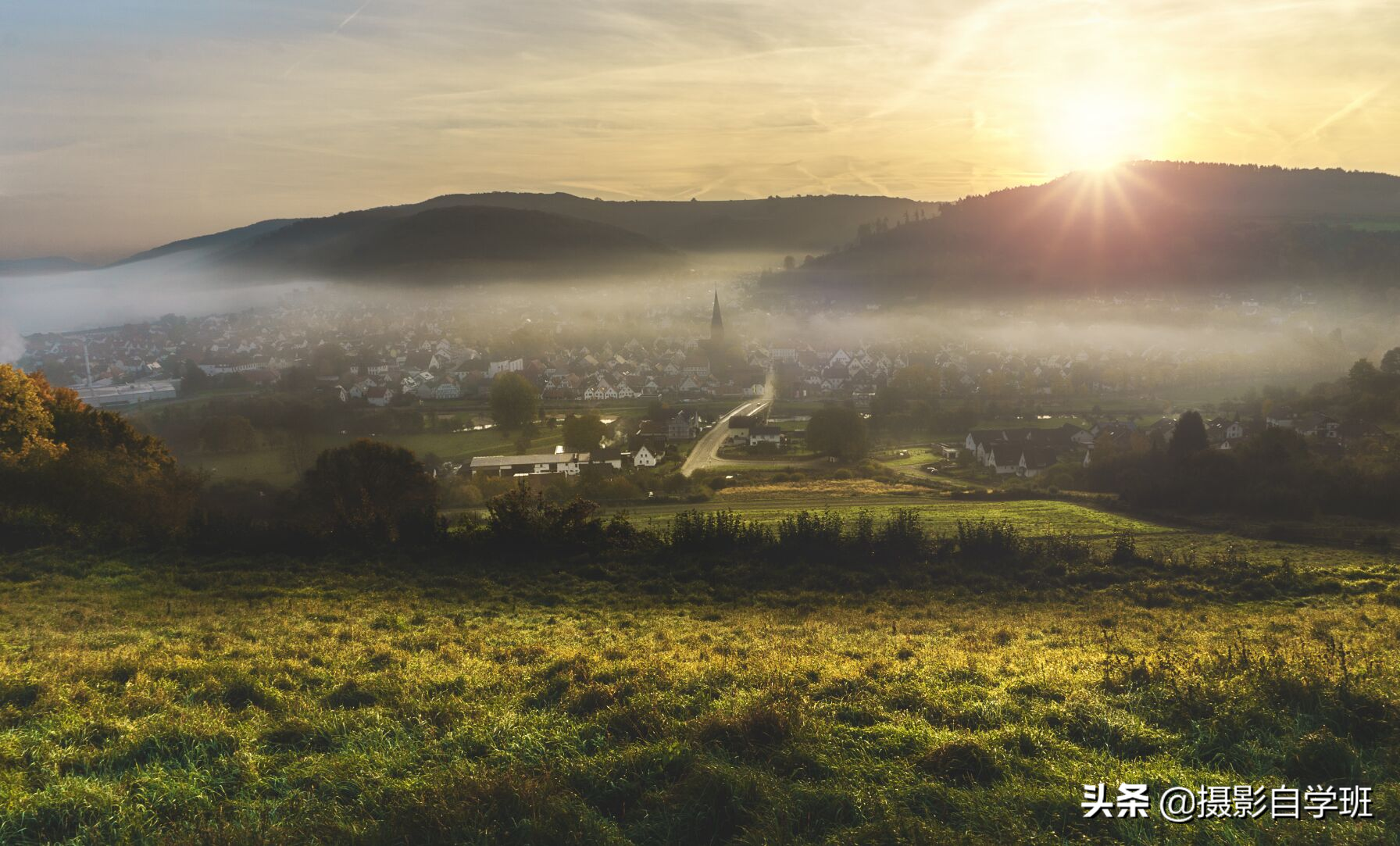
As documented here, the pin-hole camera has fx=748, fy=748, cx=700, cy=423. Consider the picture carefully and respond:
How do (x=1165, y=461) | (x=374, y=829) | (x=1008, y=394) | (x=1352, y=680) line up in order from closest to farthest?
1. (x=374, y=829)
2. (x=1352, y=680)
3. (x=1165, y=461)
4. (x=1008, y=394)

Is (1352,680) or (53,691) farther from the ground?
(53,691)

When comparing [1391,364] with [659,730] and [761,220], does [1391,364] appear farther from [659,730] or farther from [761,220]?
[761,220]

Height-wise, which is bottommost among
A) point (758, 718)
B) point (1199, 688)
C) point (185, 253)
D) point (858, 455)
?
point (858, 455)

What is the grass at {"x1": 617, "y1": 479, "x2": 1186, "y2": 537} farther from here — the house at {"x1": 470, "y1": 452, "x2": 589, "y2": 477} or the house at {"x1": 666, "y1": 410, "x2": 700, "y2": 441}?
the house at {"x1": 666, "y1": 410, "x2": 700, "y2": 441}

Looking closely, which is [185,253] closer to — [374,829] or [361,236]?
[361,236]

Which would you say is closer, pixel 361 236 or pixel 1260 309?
pixel 1260 309

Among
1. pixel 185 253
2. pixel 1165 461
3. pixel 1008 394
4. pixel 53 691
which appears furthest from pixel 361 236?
pixel 53 691

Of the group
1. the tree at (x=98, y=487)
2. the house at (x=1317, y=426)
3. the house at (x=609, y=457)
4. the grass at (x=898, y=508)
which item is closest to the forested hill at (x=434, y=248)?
the house at (x=609, y=457)

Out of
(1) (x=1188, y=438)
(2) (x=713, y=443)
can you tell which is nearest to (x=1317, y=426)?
(1) (x=1188, y=438)
